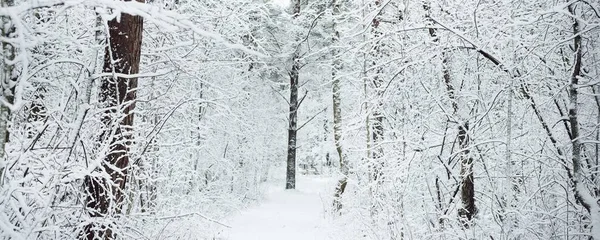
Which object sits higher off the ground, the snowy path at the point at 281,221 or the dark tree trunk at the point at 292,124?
the dark tree trunk at the point at 292,124

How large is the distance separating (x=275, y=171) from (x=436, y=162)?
62.6 feet

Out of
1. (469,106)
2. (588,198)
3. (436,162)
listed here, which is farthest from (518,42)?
(436,162)

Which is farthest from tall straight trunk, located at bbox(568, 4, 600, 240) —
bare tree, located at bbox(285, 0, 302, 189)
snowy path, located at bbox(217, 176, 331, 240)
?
bare tree, located at bbox(285, 0, 302, 189)

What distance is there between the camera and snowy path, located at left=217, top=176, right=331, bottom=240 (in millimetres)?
9258

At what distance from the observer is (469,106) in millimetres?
5672

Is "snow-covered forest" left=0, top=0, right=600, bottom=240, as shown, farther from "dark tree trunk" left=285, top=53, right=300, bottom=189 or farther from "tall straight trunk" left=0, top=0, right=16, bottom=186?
"dark tree trunk" left=285, top=53, right=300, bottom=189

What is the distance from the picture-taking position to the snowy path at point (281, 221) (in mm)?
9258

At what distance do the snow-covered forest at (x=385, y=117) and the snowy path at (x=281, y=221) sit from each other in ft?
0.40

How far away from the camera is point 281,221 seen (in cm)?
1145

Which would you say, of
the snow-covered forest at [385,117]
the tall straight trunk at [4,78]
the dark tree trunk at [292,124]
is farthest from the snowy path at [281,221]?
the tall straight trunk at [4,78]

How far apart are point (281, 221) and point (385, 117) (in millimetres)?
5952

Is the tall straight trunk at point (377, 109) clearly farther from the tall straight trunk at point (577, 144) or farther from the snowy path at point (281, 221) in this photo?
the snowy path at point (281, 221)

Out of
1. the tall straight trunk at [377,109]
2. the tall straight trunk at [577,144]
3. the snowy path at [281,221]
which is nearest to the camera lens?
the tall straight trunk at [577,144]

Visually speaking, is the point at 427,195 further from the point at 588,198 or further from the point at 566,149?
the point at 588,198
